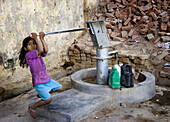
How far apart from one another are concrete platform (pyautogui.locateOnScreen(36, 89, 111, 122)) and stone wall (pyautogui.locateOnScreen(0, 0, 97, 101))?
53.9 inches

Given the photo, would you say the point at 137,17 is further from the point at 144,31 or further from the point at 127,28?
the point at 144,31

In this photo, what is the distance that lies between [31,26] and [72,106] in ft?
7.84

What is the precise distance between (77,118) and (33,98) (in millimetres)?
1554

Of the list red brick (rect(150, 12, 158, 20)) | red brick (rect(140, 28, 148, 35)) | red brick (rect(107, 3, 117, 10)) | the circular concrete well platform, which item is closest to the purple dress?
the circular concrete well platform

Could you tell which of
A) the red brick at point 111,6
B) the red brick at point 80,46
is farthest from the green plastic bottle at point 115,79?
Answer: the red brick at point 111,6

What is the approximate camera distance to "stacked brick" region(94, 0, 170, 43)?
568cm

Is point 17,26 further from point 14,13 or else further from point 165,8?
point 165,8

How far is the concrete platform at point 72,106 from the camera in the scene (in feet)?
Answer: 9.21

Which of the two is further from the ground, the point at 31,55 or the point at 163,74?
the point at 31,55

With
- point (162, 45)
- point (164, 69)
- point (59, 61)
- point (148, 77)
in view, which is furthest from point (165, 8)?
point (59, 61)

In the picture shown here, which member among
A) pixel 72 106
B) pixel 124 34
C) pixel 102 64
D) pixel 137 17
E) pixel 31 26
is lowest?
pixel 72 106

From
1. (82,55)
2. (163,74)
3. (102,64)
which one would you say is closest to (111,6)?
(82,55)

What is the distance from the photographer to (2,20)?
12.8ft

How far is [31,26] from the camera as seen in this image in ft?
15.1
